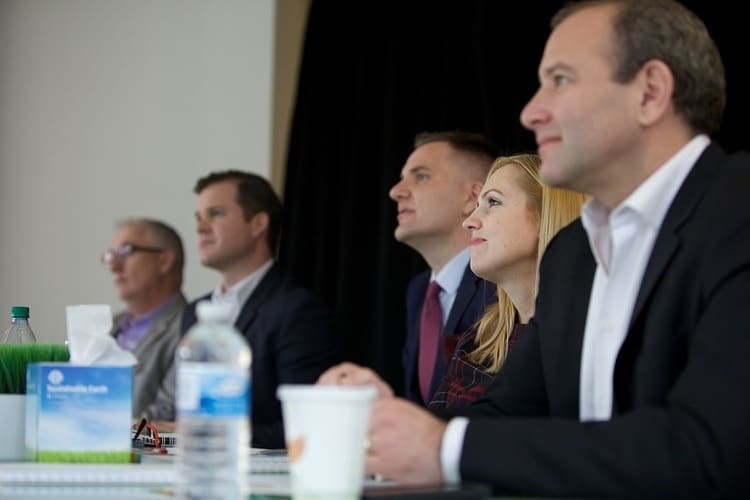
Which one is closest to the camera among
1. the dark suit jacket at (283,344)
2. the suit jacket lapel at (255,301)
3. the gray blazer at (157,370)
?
the dark suit jacket at (283,344)

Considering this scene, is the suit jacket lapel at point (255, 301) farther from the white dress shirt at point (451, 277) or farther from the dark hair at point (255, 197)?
the white dress shirt at point (451, 277)

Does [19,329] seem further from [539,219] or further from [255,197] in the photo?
[255,197]

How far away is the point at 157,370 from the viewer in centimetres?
446

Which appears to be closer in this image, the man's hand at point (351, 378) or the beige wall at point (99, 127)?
the man's hand at point (351, 378)

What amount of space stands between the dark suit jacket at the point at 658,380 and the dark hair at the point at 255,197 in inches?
109

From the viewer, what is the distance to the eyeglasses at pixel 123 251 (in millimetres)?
5117

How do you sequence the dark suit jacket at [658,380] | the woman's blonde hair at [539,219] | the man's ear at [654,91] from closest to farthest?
the dark suit jacket at [658,380], the man's ear at [654,91], the woman's blonde hair at [539,219]

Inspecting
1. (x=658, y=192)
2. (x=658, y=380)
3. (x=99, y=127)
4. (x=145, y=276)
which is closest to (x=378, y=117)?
(x=145, y=276)

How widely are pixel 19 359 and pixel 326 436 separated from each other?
846mm

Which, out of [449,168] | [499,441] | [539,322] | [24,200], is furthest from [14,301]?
[499,441]

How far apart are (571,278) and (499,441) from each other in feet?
1.68

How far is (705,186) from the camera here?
167cm

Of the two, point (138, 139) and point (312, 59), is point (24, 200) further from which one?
point (312, 59)

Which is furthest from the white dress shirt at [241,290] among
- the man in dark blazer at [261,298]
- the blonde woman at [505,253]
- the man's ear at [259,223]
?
the blonde woman at [505,253]
